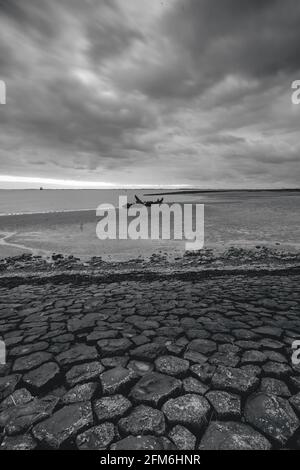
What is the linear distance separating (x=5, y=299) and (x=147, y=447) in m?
4.98

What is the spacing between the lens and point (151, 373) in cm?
344

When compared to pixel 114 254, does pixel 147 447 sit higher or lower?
lower

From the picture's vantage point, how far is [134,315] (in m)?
5.13

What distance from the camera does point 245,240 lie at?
45.2 ft

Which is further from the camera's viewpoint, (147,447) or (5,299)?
(5,299)

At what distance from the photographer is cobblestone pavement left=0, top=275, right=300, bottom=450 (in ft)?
8.48

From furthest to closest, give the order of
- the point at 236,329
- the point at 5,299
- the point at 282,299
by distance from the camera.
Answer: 1. the point at 5,299
2. the point at 282,299
3. the point at 236,329

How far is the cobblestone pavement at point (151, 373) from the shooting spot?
2.59 metres

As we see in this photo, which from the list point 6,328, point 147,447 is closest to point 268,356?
point 147,447

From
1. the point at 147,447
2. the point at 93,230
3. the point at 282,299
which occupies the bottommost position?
the point at 147,447

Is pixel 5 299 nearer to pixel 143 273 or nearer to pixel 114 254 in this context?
pixel 143 273

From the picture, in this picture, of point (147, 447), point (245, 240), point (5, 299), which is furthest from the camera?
point (245, 240)

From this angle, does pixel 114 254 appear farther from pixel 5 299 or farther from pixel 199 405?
pixel 199 405

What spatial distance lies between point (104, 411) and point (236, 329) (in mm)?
2503
